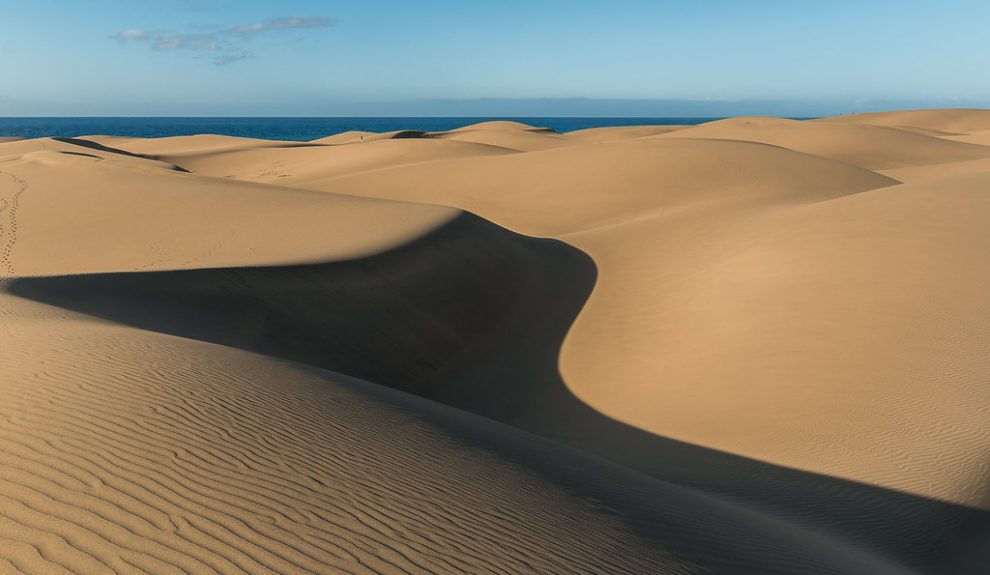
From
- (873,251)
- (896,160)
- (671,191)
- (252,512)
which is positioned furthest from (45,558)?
(896,160)

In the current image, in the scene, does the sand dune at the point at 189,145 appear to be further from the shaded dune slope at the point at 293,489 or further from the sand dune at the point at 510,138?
the shaded dune slope at the point at 293,489

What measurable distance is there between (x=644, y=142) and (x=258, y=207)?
1971 cm

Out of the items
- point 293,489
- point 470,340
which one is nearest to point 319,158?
point 470,340

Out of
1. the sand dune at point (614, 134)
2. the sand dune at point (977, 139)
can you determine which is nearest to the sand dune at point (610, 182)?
the sand dune at point (977, 139)

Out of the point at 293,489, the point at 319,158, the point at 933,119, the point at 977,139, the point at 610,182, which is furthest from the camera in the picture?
the point at 933,119

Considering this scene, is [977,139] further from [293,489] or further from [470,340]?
[293,489]

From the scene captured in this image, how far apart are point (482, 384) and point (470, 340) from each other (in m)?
1.54

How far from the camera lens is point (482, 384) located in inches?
402

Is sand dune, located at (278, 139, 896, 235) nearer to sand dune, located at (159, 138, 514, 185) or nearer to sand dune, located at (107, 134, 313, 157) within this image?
sand dune, located at (159, 138, 514, 185)

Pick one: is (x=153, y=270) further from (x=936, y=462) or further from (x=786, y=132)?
(x=786, y=132)

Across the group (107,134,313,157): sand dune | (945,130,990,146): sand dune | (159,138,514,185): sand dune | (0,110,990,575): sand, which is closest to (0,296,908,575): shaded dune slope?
(0,110,990,575): sand

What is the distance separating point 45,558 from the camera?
9.25 feet

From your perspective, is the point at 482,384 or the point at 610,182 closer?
the point at 482,384

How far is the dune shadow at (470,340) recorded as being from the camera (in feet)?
19.1
